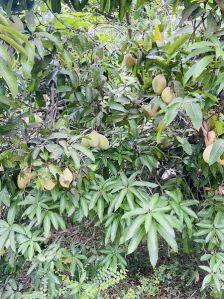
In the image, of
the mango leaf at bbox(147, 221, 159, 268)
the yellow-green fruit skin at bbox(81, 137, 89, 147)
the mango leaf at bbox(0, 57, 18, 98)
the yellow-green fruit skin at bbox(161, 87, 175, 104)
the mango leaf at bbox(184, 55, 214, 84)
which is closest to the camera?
the mango leaf at bbox(0, 57, 18, 98)

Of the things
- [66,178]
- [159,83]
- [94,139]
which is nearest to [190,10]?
[159,83]

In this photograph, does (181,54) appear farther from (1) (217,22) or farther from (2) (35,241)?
(2) (35,241)

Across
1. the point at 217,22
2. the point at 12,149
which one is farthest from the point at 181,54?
the point at 12,149

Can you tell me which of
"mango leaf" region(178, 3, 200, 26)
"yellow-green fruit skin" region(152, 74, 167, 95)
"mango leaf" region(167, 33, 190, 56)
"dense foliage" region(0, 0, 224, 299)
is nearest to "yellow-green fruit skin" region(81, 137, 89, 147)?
"dense foliage" region(0, 0, 224, 299)

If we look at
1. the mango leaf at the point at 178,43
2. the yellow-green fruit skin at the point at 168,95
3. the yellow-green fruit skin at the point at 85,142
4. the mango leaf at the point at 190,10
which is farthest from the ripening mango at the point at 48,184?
the mango leaf at the point at 190,10

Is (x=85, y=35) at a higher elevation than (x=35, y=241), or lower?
higher

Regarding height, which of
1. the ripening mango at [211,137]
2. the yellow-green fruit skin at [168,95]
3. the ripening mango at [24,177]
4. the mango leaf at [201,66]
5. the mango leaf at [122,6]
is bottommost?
the ripening mango at [24,177]

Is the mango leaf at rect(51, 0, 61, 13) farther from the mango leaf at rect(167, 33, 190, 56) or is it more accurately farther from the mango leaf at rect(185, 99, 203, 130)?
the mango leaf at rect(185, 99, 203, 130)

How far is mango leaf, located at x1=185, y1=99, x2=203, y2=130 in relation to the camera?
100cm

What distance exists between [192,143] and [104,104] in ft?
1.46

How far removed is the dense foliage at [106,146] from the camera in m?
1.17

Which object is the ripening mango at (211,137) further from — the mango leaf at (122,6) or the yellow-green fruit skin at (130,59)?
the mango leaf at (122,6)

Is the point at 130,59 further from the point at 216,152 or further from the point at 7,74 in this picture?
the point at 7,74

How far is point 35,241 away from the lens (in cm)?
150
